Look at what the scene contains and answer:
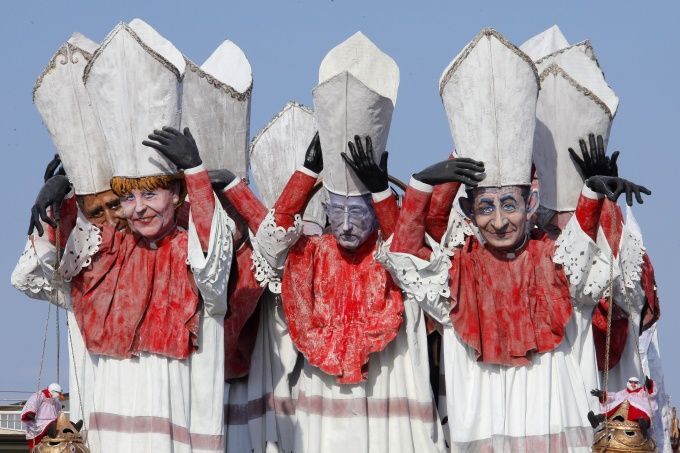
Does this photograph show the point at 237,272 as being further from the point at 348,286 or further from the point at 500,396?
the point at 500,396

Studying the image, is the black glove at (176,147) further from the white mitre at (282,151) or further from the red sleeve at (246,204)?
the white mitre at (282,151)

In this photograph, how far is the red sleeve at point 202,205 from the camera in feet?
48.6

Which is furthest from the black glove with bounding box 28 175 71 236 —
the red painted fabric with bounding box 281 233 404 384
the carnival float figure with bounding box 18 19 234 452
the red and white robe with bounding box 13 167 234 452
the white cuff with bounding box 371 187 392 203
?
the white cuff with bounding box 371 187 392 203

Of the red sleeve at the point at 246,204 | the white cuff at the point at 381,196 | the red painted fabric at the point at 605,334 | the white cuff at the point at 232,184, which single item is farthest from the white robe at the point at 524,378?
the white cuff at the point at 232,184

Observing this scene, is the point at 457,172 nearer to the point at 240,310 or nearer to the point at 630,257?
the point at 630,257

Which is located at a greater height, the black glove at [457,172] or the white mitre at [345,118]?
the white mitre at [345,118]

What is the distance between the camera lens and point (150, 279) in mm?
15156

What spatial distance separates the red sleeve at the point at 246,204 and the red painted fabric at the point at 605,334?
8.82ft

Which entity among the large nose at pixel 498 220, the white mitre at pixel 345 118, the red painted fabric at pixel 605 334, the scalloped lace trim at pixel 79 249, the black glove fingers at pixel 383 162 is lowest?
the red painted fabric at pixel 605 334

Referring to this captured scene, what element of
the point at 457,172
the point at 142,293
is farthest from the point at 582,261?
the point at 142,293

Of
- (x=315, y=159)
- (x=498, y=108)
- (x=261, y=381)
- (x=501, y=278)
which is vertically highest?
(x=498, y=108)

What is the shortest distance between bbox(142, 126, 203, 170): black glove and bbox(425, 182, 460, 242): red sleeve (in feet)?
5.93

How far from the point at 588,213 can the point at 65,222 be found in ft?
12.6

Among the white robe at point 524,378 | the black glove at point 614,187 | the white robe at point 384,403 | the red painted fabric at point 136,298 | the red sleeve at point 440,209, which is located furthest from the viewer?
the white robe at point 384,403
